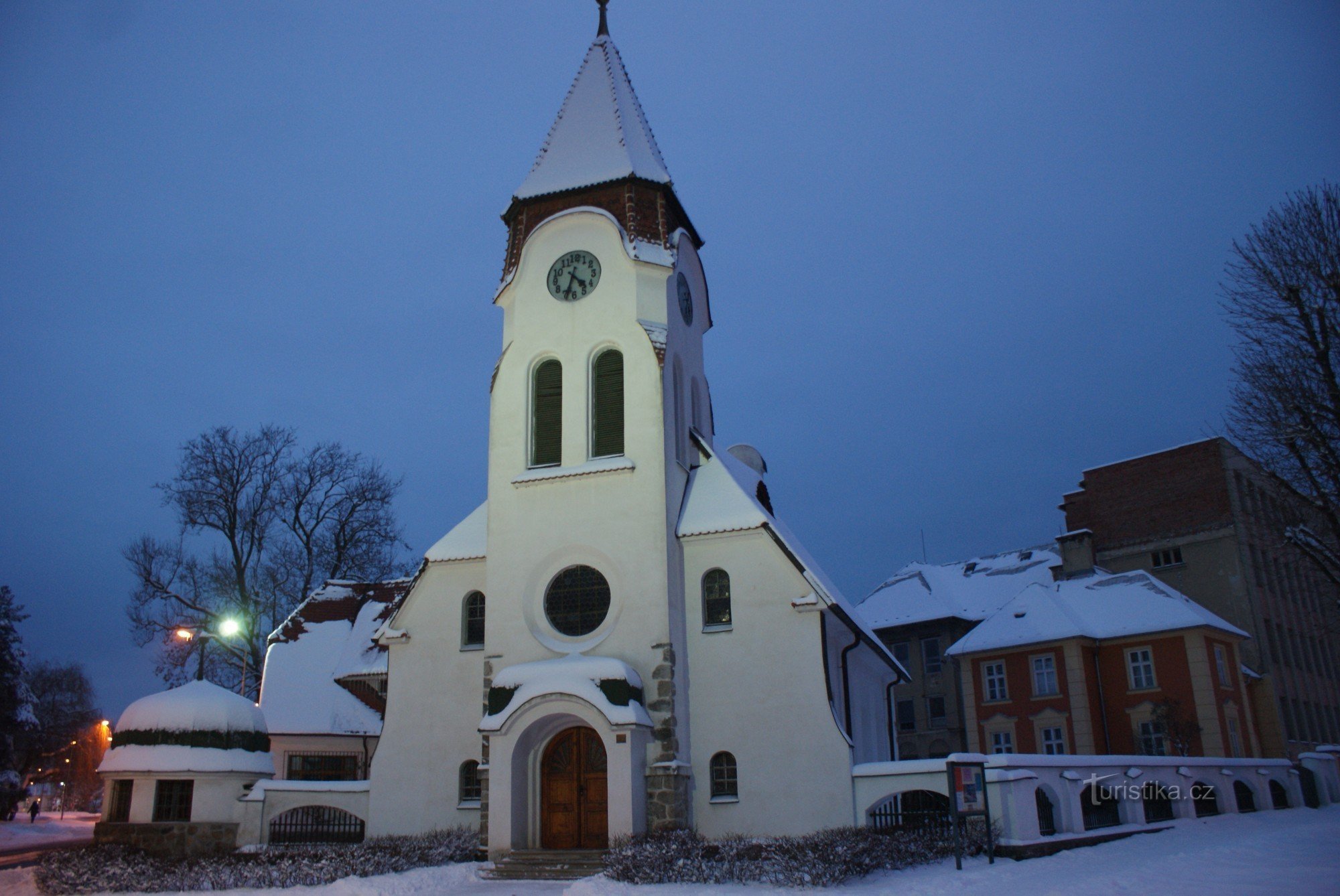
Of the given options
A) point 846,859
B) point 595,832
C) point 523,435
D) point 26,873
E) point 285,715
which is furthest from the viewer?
point 285,715

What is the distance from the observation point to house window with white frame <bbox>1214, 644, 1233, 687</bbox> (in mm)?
33156

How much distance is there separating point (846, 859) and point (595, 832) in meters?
6.90

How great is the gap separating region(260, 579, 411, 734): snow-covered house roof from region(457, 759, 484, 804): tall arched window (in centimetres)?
528

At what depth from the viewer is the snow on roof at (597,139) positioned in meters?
25.0

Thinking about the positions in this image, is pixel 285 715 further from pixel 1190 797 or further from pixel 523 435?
pixel 1190 797

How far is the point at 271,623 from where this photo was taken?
35094mm

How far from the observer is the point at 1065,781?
1798cm

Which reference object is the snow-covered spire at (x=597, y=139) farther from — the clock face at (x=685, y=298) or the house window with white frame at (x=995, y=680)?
the house window with white frame at (x=995, y=680)

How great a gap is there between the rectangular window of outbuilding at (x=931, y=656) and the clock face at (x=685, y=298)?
88.5 feet

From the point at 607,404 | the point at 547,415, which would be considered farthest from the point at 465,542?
the point at 607,404

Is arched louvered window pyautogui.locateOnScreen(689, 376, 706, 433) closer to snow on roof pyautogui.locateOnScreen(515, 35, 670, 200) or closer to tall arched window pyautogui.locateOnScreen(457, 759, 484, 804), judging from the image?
snow on roof pyautogui.locateOnScreen(515, 35, 670, 200)

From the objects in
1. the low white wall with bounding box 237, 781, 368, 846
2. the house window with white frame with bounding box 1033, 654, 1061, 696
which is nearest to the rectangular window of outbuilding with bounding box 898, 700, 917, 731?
the house window with white frame with bounding box 1033, 654, 1061, 696

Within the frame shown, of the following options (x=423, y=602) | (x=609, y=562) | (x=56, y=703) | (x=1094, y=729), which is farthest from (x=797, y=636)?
(x=56, y=703)

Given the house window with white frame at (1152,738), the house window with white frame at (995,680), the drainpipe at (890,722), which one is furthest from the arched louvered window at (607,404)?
the house window with white frame at (1152,738)
